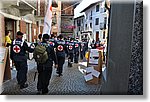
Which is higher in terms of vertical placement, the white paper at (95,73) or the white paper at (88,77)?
the white paper at (95,73)

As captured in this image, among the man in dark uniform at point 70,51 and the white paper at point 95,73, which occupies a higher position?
the man in dark uniform at point 70,51

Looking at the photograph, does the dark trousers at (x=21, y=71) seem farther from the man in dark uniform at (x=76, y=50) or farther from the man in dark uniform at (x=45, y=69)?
the man in dark uniform at (x=76, y=50)

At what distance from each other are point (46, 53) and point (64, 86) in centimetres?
36

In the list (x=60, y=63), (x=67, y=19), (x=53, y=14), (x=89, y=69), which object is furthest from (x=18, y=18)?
(x=89, y=69)

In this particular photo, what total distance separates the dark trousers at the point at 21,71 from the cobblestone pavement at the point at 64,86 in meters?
0.04

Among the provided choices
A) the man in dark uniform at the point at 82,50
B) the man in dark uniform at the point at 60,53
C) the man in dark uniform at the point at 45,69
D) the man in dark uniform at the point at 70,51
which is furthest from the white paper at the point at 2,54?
the man in dark uniform at the point at 82,50

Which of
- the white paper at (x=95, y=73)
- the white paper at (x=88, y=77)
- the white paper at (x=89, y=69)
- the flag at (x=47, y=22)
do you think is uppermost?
the flag at (x=47, y=22)

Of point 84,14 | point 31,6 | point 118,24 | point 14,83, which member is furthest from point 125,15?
point 14,83

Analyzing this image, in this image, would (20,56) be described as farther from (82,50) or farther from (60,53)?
(82,50)

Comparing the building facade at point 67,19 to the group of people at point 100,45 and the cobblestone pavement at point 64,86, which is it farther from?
the cobblestone pavement at point 64,86

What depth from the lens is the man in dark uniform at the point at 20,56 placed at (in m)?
2.35

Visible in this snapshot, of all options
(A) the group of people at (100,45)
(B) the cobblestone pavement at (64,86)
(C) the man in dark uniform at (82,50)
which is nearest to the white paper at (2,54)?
(B) the cobblestone pavement at (64,86)

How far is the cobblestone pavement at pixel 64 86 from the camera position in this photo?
2348mm

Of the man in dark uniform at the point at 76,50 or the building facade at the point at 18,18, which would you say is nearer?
Answer: the building facade at the point at 18,18
